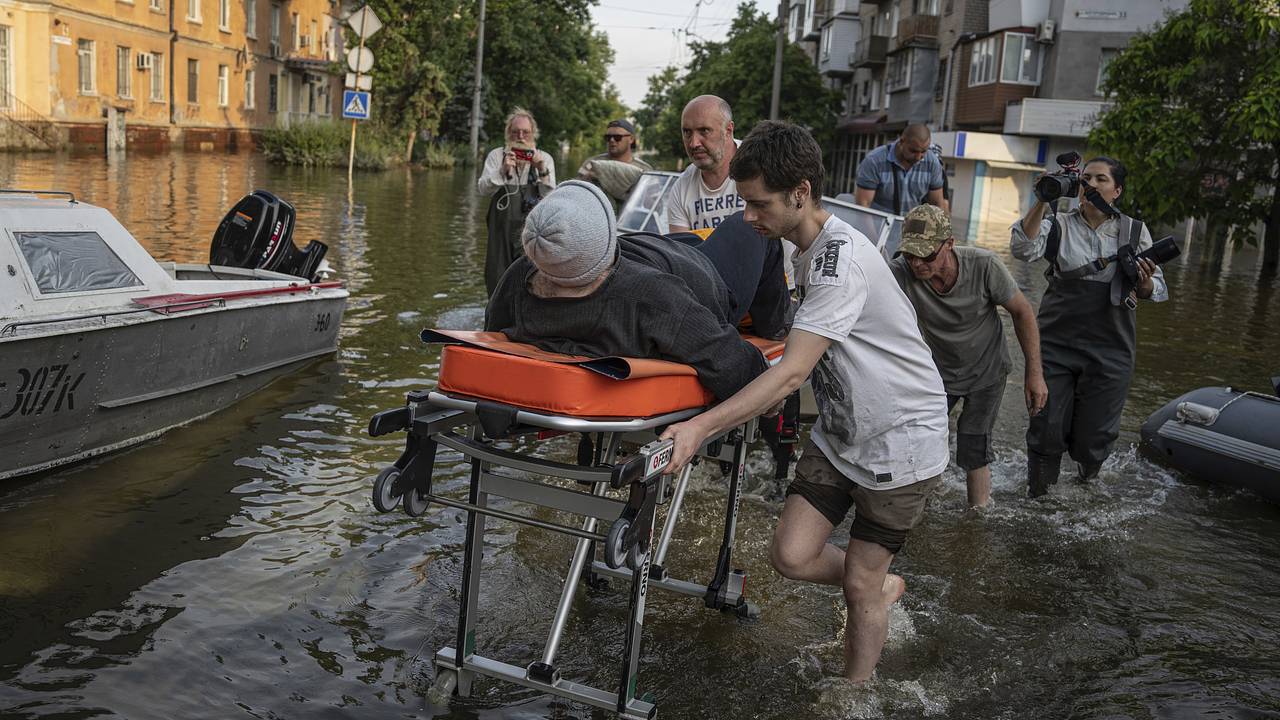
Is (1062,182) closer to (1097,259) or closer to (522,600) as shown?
(1097,259)

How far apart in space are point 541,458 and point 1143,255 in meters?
4.59

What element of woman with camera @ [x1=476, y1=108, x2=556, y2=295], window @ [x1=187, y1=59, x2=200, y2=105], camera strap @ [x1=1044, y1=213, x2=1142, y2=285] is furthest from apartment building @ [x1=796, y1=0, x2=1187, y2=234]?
window @ [x1=187, y1=59, x2=200, y2=105]

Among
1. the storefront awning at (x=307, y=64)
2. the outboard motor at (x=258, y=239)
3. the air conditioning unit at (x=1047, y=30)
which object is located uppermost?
the air conditioning unit at (x=1047, y=30)

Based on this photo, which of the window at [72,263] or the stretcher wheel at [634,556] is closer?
the stretcher wheel at [634,556]

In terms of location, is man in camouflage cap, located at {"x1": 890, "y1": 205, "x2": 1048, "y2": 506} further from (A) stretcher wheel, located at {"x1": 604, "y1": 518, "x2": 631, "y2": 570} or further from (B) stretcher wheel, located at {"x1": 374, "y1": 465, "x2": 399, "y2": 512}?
(B) stretcher wheel, located at {"x1": 374, "y1": 465, "x2": 399, "y2": 512}

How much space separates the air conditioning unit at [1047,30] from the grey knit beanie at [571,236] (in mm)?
38034

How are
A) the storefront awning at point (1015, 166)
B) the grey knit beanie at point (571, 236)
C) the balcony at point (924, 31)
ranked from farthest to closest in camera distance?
1. the balcony at point (924, 31)
2. the storefront awning at point (1015, 166)
3. the grey knit beanie at point (571, 236)

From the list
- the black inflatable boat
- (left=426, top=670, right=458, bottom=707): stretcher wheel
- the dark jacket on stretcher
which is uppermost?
the dark jacket on stretcher

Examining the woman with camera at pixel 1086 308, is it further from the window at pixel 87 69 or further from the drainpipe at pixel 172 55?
the drainpipe at pixel 172 55

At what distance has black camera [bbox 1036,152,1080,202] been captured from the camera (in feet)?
20.7

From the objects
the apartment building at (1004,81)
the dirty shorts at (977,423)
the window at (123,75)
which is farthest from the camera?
the window at (123,75)

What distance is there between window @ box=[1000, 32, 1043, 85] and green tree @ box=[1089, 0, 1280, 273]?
51.6ft

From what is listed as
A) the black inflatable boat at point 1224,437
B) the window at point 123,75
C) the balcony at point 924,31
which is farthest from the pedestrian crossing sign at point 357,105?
the balcony at point 924,31

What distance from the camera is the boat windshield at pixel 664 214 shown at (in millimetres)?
9633
